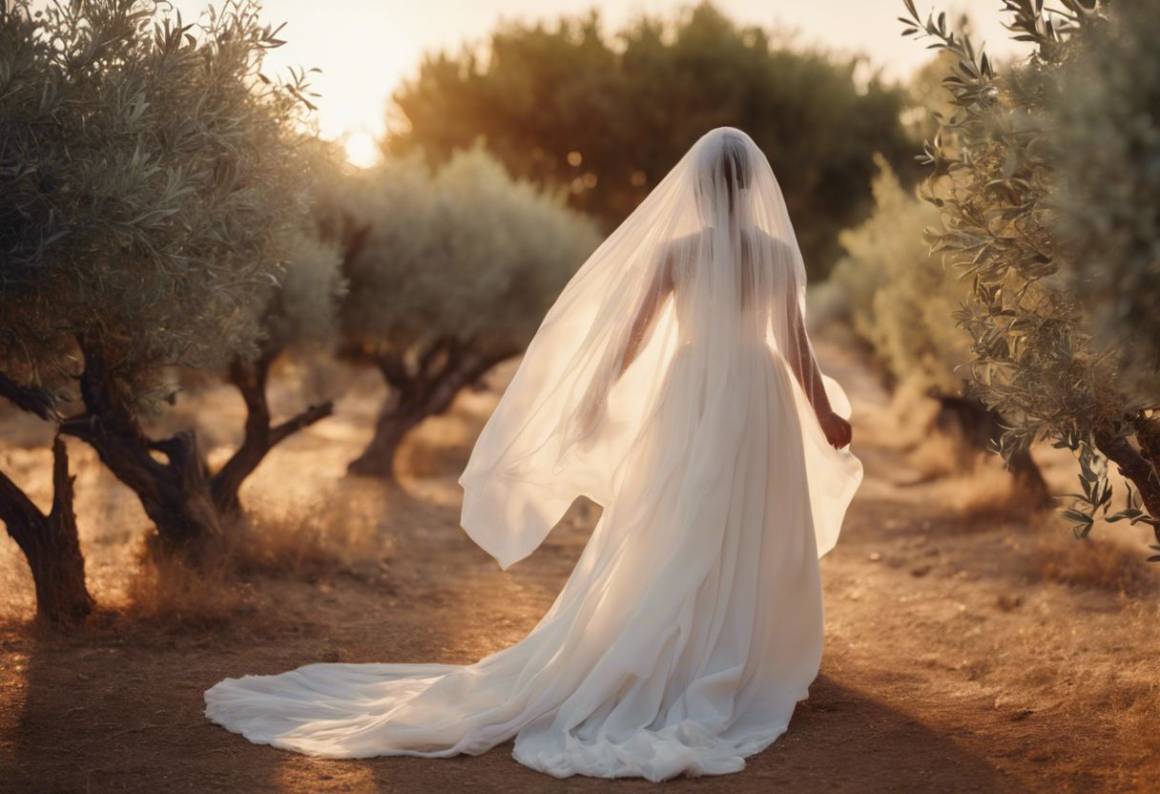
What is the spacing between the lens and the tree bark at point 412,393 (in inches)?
599

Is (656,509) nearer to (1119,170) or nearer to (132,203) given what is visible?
(1119,170)

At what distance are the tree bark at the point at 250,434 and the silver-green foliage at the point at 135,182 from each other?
2.16m

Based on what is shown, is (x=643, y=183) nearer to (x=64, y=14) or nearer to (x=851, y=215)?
(x=851, y=215)

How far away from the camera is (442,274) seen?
1377cm

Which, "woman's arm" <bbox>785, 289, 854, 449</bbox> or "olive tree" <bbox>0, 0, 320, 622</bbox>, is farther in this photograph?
"woman's arm" <bbox>785, 289, 854, 449</bbox>

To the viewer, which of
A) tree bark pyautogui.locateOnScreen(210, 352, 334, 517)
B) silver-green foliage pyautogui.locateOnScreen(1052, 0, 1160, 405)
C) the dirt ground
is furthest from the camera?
tree bark pyautogui.locateOnScreen(210, 352, 334, 517)

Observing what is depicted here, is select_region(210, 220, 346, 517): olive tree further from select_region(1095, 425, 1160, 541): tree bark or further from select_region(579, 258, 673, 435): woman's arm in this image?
select_region(1095, 425, 1160, 541): tree bark

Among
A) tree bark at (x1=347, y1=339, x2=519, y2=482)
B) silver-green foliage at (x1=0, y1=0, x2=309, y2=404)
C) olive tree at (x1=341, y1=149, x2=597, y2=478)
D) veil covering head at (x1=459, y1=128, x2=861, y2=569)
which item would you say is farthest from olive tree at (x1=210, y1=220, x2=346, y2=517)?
veil covering head at (x1=459, y1=128, x2=861, y2=569)

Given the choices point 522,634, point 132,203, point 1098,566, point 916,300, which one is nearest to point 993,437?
point 916,300

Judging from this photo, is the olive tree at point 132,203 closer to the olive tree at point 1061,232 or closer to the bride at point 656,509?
the bride at point 656,509

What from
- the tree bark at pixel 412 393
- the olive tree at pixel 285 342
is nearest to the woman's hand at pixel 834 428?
the olive tree at pixel 285 342

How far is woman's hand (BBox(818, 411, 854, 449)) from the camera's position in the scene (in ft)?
19.0

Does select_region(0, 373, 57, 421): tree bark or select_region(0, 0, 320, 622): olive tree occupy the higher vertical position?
select_region(0, 0, 320, 622): olive tree

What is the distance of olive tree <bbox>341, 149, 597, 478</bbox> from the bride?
25.2 feet
